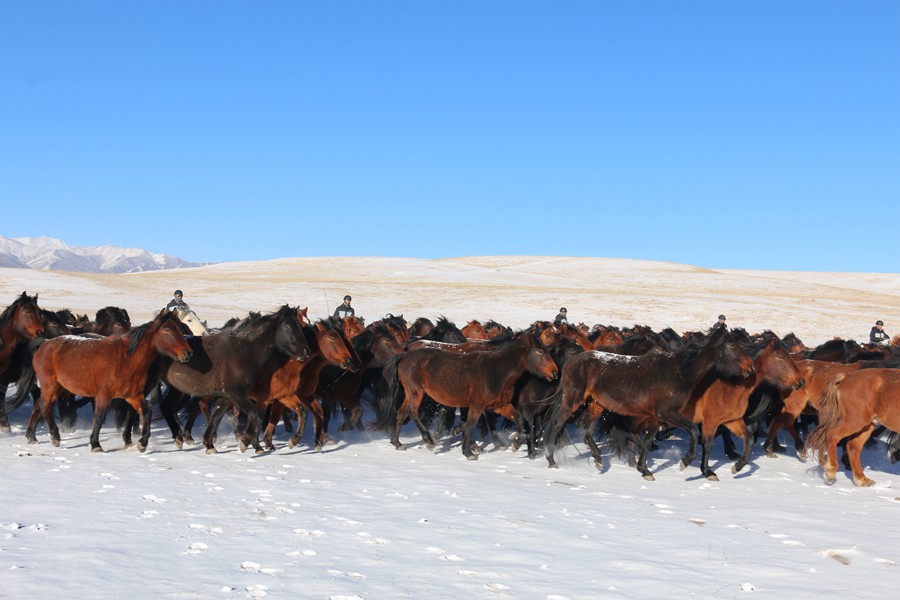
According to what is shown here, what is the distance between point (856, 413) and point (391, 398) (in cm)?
723

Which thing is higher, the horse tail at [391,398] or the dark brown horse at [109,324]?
the dark brown horse at [109,324]

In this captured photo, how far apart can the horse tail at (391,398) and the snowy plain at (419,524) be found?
487mm

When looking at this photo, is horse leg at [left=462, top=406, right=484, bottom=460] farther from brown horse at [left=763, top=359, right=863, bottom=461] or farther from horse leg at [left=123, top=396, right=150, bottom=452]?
brown horse at [left=763, top=359, right=863, bottom=461]

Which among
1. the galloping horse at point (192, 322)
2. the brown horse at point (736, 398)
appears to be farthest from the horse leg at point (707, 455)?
the galloping horse at point (192, 322)

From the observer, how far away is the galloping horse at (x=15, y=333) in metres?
13.3

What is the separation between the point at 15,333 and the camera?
1339 cm

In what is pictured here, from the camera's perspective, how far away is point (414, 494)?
9.23m

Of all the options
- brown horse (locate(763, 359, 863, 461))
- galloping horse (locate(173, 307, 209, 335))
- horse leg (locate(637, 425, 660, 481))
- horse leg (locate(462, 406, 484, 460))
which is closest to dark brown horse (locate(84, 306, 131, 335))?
galloping horse (locate(173, 307, 209, 335))

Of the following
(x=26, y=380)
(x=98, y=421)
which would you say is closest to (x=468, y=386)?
(x=98, y=421)

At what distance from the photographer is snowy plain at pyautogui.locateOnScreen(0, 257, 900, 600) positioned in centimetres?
587

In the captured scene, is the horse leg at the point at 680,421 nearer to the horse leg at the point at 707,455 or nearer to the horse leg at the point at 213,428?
the horse leg at the point at 707,455

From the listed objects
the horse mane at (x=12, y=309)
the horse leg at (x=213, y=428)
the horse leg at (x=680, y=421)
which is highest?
the horse mane at (x=12, y=309)

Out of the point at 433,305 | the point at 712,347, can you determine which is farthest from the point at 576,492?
the point at 433,305

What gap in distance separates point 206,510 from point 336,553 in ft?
6.10
